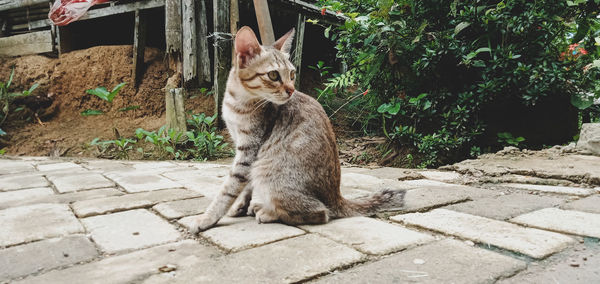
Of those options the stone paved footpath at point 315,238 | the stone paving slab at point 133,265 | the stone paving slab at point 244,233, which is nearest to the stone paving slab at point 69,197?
the stone paved footpath at point 315,238

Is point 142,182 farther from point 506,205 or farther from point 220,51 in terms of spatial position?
point 220,51

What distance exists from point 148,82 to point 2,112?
2785 millimetres

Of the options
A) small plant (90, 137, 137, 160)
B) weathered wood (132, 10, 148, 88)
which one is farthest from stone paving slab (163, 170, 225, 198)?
weathered wood (132, 10, 148, 88)

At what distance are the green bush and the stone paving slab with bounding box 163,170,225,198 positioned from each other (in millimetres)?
2385

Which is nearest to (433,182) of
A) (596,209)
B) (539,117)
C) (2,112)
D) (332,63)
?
(596,209)

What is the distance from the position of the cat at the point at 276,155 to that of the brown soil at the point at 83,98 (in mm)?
4118

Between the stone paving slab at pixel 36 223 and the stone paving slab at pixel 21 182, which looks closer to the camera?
the stone paving slab at pixel 36 223

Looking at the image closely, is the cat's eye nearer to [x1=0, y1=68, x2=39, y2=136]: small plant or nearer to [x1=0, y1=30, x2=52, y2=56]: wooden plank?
[x1=0, y1=68, x2=39, y2=136]: small plant

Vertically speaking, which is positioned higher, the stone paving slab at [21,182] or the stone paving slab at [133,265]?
the stone paving slab at [133,265]

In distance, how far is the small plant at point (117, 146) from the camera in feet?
17.4

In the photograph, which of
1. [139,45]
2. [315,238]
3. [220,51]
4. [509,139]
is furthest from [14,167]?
[509,139]

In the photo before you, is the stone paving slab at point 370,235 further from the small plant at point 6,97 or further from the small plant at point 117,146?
the small plant at point 6,97

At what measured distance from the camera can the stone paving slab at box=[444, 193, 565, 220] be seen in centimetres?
203

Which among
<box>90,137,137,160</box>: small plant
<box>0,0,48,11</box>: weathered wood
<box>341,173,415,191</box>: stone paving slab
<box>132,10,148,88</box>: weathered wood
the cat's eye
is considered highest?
<box>0,0,48,11</box>: weathered wood
